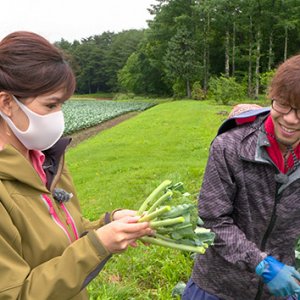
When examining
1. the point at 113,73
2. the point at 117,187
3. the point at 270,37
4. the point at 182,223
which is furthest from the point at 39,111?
the point at 113,73

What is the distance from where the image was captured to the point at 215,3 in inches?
1796

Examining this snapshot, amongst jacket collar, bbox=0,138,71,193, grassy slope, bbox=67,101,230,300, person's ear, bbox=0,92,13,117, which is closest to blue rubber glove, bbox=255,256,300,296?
jacket collar, bbox=0,138,71,193

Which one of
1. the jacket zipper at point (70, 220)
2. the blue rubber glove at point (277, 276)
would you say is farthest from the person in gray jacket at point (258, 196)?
the jacket zipper at point (70, 220)

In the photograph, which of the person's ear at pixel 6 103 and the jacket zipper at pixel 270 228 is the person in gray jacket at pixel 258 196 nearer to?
the jacket zipper at pixel 270 228

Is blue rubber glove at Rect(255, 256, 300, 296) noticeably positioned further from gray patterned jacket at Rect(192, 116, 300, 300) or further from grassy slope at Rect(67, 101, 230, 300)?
grassy slope at Rect(67, 101, 230, 300)

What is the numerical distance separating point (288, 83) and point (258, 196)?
643 millimetres

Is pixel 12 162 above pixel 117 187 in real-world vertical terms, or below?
above

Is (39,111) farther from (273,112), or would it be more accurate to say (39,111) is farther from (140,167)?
(140,167)

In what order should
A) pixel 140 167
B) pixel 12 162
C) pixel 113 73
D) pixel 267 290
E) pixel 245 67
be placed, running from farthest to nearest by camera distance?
1. pixel 113 73
2. pixel 245 67
3. pixel 140 167
4. pixel 267 290
5. pixel 12 162

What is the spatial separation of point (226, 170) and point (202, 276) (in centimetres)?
74

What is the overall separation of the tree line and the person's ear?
3475 cm

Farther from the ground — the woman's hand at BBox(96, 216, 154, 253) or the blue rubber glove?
the woman's hand at BBox(96, 216, 154, 253)

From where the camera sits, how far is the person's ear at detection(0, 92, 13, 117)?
174 centimetres

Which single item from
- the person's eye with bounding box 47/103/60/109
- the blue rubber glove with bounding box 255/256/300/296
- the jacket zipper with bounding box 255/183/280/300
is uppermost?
the person's eye with bounding box 47/103/60/109
